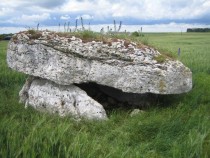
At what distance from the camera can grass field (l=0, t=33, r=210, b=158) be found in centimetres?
597

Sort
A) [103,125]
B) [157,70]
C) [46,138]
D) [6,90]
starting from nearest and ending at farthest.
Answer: [46,138] → [103,125] → [157,70] → [6,90]

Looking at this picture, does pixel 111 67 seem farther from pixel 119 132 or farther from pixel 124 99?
pixel 119 132

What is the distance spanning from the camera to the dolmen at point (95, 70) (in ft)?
31.1

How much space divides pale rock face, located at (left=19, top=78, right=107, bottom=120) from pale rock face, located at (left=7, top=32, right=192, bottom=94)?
0.33m

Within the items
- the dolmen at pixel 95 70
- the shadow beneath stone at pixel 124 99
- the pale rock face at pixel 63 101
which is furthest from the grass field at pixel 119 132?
the dolmen at pixel 95 70

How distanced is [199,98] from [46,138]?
5.66 m

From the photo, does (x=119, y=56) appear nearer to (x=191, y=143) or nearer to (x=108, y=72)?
(x=108, y=72)

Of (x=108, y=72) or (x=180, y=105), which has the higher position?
(x=108, y=72)

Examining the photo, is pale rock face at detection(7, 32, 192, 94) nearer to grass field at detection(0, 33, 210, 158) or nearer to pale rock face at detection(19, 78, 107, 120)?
pale rock face at detection(19, 78, 107, 120)

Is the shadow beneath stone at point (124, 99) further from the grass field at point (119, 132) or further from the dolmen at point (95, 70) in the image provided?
the dolmen at point (95, 70)

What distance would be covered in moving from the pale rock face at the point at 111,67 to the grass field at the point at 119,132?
0.69 meters

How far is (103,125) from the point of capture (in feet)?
28.5

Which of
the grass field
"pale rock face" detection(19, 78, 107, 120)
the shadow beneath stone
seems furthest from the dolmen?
the shadow beneath stone

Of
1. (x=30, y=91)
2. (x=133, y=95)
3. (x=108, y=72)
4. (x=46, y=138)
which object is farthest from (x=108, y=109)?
(x=46, y=138)
